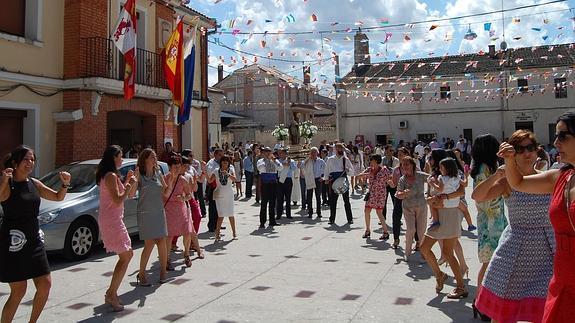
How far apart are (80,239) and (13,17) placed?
6975 mm

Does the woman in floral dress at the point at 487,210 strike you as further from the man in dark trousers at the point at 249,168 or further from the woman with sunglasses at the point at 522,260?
the man in dark trousers at the point at 249,168

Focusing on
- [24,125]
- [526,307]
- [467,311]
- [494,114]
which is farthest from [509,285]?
[494,114]

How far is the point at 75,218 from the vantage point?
8.03 meters

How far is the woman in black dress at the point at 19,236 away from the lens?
14.5ft

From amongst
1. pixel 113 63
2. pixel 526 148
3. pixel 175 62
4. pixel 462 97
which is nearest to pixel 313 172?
pixel 175 62

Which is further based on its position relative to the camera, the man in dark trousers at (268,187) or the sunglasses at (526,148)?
the man in dark trousers at (268,187)

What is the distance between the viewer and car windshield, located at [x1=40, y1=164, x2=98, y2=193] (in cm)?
877

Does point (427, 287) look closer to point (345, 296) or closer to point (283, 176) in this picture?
point (345, 296)

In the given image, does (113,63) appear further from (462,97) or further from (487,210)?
(462,97)

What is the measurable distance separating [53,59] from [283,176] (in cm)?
670

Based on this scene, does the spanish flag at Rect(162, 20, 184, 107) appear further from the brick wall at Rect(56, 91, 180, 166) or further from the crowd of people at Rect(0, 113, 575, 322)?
the crowd of people at Rect(0, 113, 575, 322)

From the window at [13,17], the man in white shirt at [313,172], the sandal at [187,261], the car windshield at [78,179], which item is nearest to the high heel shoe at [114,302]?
the sandal at [187,261]

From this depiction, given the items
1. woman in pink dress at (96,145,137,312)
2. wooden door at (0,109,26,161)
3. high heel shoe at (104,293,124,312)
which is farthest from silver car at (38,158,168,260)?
wooden door at (0,109,26,161)

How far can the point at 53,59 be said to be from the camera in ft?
42.6
